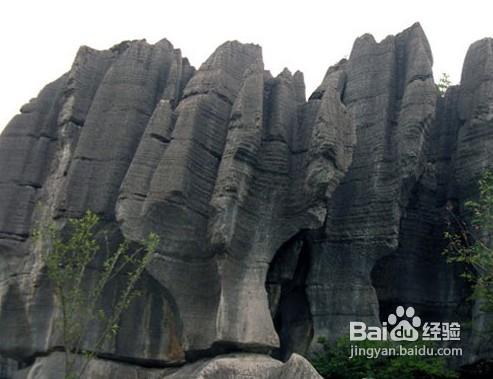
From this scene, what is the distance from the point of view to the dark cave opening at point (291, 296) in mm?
15891

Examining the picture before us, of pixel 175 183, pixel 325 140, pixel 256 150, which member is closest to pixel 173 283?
pixel 175 183

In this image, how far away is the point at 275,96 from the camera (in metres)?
17.0

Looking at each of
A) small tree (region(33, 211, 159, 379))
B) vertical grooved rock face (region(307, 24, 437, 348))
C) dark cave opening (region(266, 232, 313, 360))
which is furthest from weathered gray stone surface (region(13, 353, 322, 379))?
vertical grooved rock face (region(307, 24, 437, 348))

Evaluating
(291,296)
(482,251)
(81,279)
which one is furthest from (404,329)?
(81,279)

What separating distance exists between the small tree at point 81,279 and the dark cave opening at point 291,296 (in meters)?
2.83

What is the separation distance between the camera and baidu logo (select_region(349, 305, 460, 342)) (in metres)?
15.7

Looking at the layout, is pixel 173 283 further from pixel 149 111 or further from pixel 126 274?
pixel 149 111

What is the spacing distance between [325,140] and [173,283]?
4110mm

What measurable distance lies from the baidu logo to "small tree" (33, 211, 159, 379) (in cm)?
465

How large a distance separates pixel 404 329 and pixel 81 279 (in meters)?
6.92

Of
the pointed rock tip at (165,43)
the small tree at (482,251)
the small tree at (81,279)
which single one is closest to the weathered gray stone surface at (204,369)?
the small tree at (81,279)

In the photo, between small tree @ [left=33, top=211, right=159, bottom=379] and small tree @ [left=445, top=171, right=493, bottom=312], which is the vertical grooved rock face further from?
small tree @ [left=33, top=211, right=159, bottom=379]

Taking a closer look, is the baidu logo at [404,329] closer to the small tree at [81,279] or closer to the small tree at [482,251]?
the small tree at [482,251]

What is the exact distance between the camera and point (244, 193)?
15.1 meters
